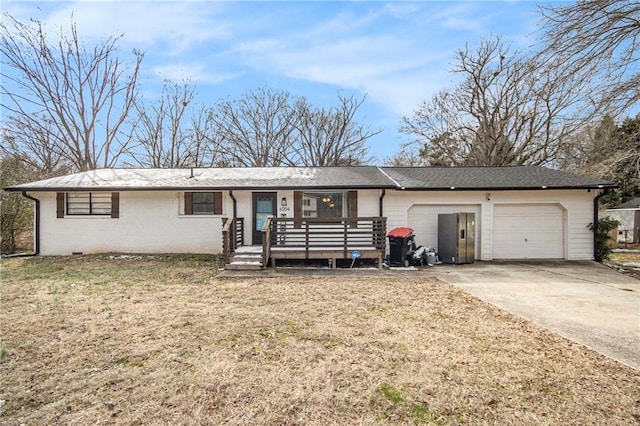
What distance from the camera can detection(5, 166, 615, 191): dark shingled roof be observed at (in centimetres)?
984

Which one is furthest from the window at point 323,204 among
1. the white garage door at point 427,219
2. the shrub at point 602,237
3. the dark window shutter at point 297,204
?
the shrub at point 602,237

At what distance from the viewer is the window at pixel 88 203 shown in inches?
416

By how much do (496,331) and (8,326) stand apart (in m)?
6.32

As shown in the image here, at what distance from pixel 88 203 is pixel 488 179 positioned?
13.5 metres

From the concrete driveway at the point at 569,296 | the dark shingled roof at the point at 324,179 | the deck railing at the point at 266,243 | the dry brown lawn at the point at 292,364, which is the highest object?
the dark shingled roof at the point at 324,179

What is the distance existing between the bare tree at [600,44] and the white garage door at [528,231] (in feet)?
11.4

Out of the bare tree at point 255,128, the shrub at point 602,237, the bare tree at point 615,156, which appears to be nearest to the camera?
the bare tree at point 615,156

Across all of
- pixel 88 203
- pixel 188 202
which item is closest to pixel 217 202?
pixel 188 202

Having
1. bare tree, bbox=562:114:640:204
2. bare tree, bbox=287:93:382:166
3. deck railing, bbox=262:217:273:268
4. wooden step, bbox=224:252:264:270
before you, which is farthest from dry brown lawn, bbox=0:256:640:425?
bare tree, bbox=287:93:382:166

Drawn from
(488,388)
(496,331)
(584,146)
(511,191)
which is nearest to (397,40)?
(511,191)

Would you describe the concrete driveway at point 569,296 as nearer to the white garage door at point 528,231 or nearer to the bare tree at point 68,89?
the white garage door at point 528,231

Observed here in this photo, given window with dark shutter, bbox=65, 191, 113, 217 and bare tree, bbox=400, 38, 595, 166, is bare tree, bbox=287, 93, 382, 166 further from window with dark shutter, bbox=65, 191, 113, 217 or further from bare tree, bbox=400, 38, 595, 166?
window with dark shutter, bbox=65, 191, 113, 217

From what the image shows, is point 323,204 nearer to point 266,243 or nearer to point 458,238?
point 266,243

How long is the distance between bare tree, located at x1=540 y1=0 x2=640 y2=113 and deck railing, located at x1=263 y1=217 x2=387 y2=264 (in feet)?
19.1
